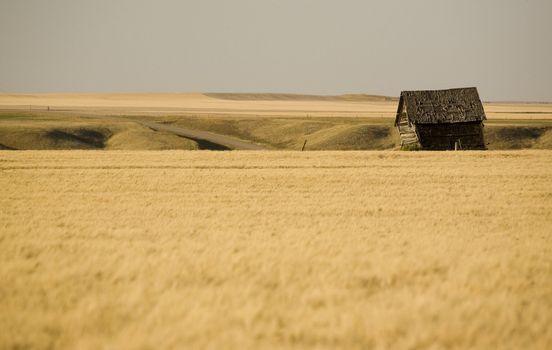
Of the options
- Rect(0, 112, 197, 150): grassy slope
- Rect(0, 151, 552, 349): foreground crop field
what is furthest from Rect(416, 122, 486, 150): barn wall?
Rect(0, 151, 552, 349): foreground crop field

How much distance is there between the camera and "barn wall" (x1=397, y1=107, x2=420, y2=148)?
44.5m

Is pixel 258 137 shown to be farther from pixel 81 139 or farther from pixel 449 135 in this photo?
pixel 449 135

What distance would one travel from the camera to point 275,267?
29.3 feet

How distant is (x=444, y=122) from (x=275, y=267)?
37086mm

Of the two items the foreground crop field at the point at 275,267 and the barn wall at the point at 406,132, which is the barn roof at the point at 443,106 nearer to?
the barn wall at the point at 406,132

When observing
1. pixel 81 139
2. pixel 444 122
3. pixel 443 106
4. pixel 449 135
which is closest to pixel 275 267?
pixel 444 122

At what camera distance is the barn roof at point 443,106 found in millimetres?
43406

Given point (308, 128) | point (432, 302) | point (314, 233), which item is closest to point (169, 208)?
point (314, 233)

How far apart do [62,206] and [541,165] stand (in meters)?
24.2

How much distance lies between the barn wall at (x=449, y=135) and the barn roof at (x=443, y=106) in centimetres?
66

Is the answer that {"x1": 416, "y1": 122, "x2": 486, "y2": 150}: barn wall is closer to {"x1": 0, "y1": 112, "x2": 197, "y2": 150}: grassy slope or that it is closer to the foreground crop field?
{"x1": 0, "y1": 112, "x2": 197, "y2": 150}: grassy slope

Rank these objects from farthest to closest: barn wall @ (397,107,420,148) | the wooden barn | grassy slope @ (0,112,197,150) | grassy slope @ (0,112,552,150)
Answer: grassy slope @ (0,112,552,150)
grassy slope @ (0,112,197,150)
barn wall @ (397,107,420,148)
the wooden barn

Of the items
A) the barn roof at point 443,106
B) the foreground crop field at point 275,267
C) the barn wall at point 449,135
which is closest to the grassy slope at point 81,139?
the barn roof at point 443,106

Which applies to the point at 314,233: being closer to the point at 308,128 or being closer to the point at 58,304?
the point at 58,304
